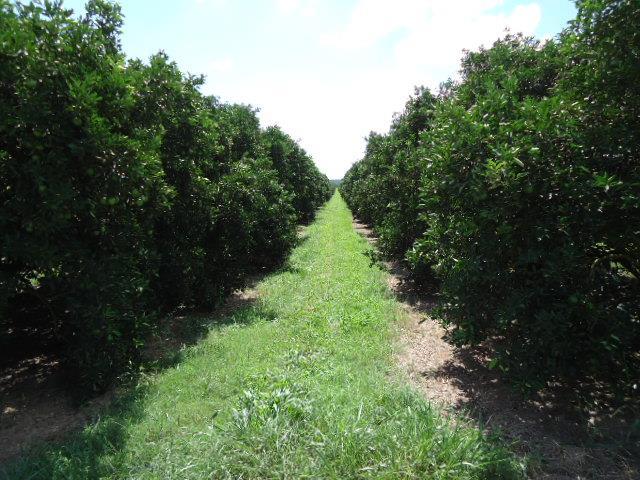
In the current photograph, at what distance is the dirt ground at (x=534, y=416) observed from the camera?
11.9 ft

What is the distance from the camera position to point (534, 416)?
452 cm

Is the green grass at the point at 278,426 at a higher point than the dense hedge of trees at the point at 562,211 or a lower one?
lower

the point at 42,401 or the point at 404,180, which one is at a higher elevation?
the point at 404,180

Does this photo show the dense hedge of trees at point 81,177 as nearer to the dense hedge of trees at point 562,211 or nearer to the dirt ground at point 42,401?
the dirt ground at point 42,401

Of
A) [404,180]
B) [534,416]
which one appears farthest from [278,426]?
[404,180]

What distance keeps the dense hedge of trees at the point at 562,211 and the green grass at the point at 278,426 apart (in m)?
1.22

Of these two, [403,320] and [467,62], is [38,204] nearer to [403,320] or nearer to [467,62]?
[403,320]

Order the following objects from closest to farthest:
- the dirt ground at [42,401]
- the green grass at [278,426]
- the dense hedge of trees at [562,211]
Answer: the green grass at [278,426] < the dense hedge of trees at [562,211] < the dirt ground at [42,401]

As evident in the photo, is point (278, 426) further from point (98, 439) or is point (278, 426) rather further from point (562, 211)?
point (562, 211)

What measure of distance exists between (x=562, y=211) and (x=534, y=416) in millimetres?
2290

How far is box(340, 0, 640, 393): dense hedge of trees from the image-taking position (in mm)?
3945

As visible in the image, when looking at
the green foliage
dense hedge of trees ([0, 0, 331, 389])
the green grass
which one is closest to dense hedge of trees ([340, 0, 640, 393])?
the green grass

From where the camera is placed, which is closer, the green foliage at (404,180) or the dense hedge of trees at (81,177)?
the dense hedge of trees at (81,177)

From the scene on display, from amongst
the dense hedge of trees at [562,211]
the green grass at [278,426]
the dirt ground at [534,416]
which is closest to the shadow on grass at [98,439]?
the green grass at [278,426]
